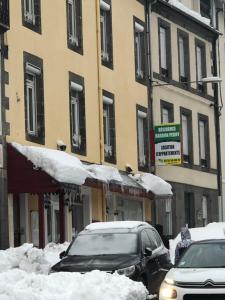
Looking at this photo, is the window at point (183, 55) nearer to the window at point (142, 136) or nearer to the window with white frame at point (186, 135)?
the window with white frame at point (186, 135)

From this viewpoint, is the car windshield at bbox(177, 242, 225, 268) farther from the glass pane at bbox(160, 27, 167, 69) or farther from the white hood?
the glass pane at bbox(160, 27, 167, 69)

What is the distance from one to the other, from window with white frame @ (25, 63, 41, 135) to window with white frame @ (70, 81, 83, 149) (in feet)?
6.76

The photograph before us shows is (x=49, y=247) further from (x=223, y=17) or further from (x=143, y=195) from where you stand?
(x=223, y=17)

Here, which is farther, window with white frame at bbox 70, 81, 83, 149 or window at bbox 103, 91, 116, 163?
window at bbox 103, 91, 116, 163

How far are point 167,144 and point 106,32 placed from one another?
4545 mm

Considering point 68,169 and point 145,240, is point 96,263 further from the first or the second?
point 68,169

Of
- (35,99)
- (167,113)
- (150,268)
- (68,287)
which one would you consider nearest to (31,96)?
(35,99)

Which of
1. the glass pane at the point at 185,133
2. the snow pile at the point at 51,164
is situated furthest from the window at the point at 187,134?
the snow pile at the point at 51,164

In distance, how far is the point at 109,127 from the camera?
27.5m

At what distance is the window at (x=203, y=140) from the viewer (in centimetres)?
3488

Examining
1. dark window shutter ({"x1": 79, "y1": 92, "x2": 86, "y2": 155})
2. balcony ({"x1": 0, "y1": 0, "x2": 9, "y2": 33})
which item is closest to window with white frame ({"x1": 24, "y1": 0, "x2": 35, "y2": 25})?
Answer: balcony ({"x1": 0, "y1": 0, "x2": 9, "y2": 33})

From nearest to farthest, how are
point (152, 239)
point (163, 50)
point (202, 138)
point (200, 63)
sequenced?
point (152, 239) < point (163, 50) < point (202, 138) < point (200, 63)

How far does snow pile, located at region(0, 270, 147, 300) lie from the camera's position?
11164 millimetres

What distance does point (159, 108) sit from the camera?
31.1 m
